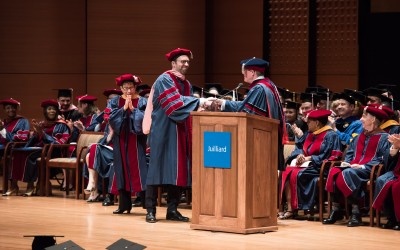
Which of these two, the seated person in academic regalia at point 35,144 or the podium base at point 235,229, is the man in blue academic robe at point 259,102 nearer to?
the podium base at point 235,229

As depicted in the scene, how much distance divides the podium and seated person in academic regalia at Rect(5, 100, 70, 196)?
421 cm

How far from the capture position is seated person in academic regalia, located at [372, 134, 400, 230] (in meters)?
8.05

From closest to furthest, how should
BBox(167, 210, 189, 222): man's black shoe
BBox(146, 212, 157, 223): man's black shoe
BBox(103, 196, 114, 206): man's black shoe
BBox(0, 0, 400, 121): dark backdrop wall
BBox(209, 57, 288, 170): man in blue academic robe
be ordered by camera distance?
BBox(209, 57, 288, 170): man in blue academic robe, BBox(146, 212, 157, 223): man's black shoe, BBox(167, 210, 189, 222): man's black shoe, BBox(103, 196, 114, 206): man's black shoe, BBox(0, 0, 400, 121): dark backdrop wall

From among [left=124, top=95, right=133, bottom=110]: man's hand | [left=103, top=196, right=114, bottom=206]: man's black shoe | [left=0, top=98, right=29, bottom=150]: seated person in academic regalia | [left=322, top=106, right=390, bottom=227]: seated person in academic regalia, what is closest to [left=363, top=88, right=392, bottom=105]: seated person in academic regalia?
[left=322, top=106, right=390, bottom=227]: seated person in academic regalia

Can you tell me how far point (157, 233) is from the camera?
7.42 m

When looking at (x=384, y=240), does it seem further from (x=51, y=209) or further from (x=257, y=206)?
(x=51, y=209)

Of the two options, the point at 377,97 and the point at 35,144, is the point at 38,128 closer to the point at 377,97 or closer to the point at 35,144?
the point at 35,144

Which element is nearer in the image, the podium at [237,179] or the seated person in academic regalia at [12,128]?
the podium at [237,179]

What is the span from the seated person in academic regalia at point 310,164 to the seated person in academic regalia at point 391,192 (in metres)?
0.79

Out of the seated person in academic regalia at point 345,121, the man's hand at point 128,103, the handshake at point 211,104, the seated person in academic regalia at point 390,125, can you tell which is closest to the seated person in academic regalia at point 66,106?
the man's hand at point 128,103

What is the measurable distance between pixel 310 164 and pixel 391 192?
1.05 meters

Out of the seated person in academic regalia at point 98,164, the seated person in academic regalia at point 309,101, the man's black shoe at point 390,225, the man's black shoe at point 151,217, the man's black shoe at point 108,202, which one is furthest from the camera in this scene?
the seated person in academic regalia at point 309,101

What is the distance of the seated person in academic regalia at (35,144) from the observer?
1119 centimetres

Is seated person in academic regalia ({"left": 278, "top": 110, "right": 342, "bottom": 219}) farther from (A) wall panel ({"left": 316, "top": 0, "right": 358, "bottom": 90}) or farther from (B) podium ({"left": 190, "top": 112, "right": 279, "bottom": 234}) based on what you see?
(A) wall panel ({"left": 316, "top": 0, "right": 358, "bottom": 90})
